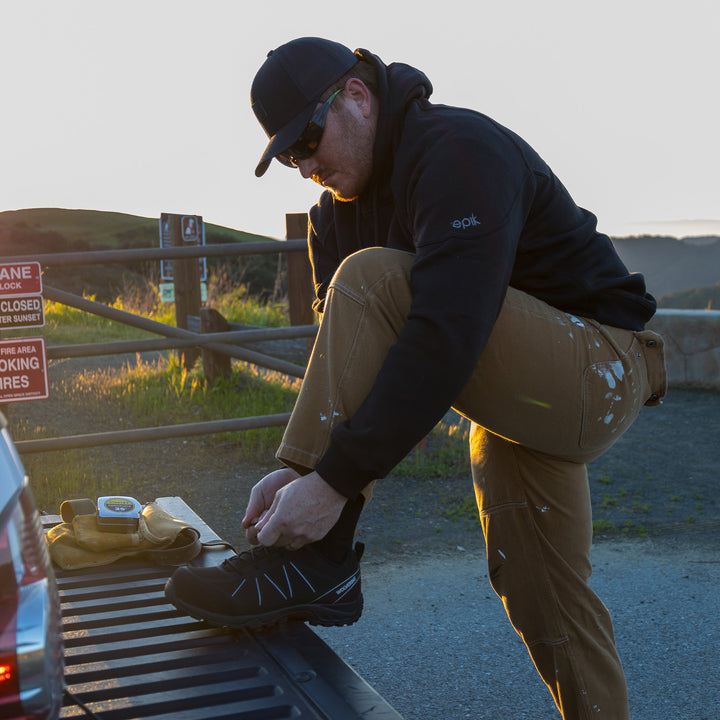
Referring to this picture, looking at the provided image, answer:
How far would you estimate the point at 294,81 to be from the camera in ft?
6.43

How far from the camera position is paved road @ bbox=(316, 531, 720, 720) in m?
2.68

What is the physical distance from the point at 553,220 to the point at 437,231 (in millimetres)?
368

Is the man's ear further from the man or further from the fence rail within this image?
the fence rail

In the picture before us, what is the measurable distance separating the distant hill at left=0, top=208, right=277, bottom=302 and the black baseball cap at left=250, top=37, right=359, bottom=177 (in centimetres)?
2012

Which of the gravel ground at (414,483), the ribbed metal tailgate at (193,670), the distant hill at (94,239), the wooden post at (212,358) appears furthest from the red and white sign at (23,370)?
the distant hill at (94,239)

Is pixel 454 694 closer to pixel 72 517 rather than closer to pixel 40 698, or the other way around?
pixel 72 517

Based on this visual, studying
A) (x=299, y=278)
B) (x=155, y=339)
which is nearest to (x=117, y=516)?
(x=155, y=339)

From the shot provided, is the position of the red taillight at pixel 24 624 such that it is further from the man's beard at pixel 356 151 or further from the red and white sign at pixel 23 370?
the red and white sign at pixel 23 370

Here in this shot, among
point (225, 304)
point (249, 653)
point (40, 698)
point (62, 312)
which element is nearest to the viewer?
point (40, 698)

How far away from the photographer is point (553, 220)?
79.3 inches

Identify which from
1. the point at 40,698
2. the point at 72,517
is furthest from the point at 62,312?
the point at 40,698

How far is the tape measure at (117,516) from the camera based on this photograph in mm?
2512

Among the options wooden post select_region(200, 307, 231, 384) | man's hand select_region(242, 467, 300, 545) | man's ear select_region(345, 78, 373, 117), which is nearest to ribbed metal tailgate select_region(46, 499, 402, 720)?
man's hand select_region(242, 467, 300, 545)

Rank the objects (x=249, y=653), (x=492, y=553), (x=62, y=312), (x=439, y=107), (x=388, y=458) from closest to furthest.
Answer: (x=388, y=458)
(x=249, y=653)
(x=439, y=107)
(x=492, y=553)
(x=62, y=312)
